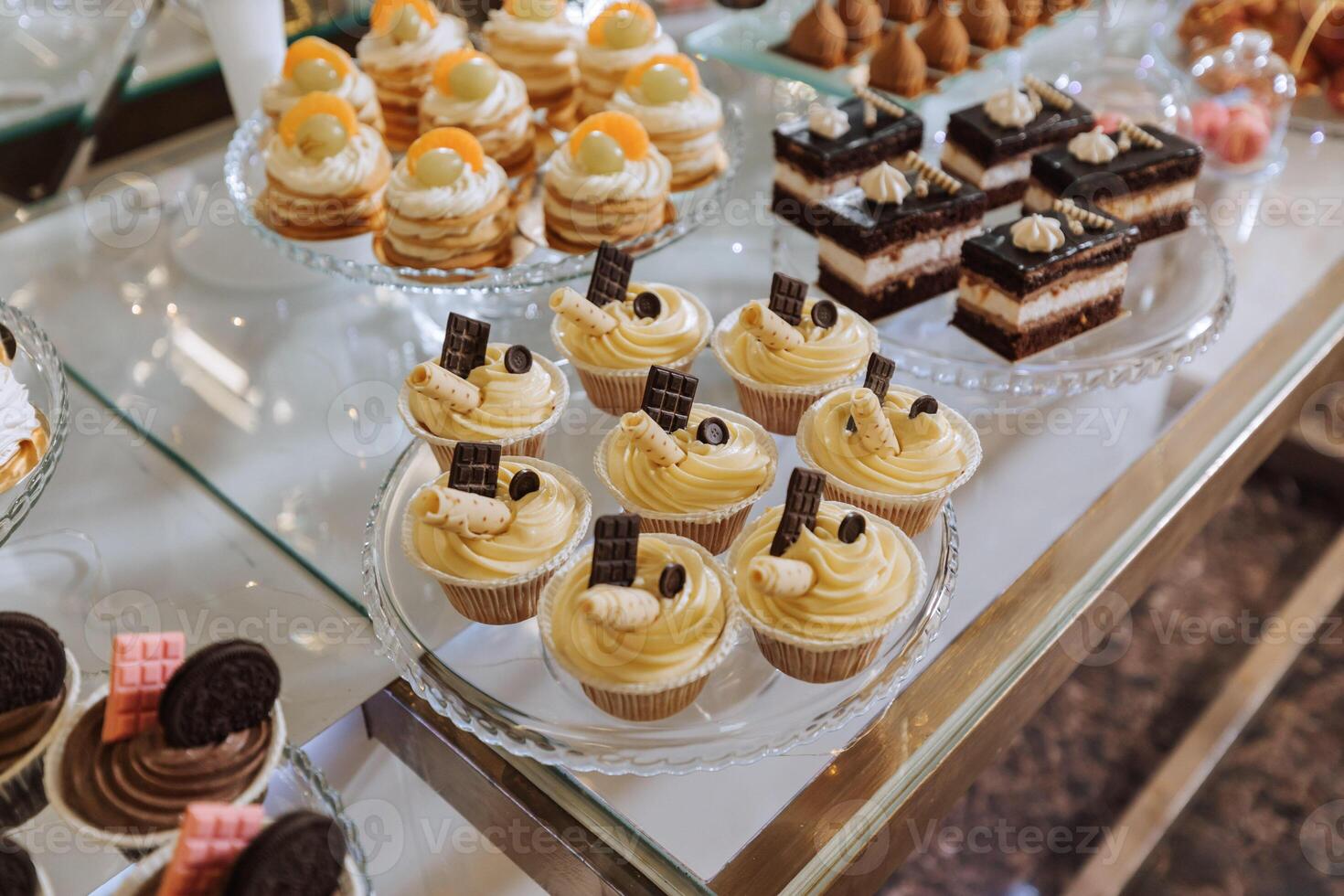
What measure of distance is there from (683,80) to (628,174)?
1.42 feet

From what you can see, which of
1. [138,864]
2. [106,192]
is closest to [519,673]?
[138,864]

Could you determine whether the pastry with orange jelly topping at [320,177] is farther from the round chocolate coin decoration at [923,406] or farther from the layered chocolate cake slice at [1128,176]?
the layered chocolate cake slice at [1128,176]

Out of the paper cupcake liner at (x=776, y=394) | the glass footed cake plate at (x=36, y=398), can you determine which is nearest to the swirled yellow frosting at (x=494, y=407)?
the paper cupcake liner at (x=776, y=394)

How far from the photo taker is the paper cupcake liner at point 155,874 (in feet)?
4.76

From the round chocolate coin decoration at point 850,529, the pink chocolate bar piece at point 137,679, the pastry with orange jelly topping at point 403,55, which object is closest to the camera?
the pink chocolate bar piece at point 137,679

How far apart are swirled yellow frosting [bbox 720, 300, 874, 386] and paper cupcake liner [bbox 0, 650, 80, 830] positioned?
1.35 m

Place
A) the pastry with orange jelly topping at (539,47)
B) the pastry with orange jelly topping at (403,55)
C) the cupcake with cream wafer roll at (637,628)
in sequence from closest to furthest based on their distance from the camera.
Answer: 1. the cupcake with cream wafer roll at (637,628)
2. the pastry with orange jelly topping at (403,55)
3. the pastry with orange jelly topping at (539,47)

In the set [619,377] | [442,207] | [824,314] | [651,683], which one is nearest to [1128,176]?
[824,314]

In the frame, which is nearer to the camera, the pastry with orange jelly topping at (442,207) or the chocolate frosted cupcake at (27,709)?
the chocolate frosted cupcake at (27,709)

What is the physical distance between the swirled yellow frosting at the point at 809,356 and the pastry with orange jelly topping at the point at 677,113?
740 mm

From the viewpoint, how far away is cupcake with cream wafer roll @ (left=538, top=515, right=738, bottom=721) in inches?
69.4

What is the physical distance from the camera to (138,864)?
147 centimetres

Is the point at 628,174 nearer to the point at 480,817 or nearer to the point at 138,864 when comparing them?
the point at 480,817

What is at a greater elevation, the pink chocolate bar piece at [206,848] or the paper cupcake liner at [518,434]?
the pink chocolate bar piece at [206,848]
